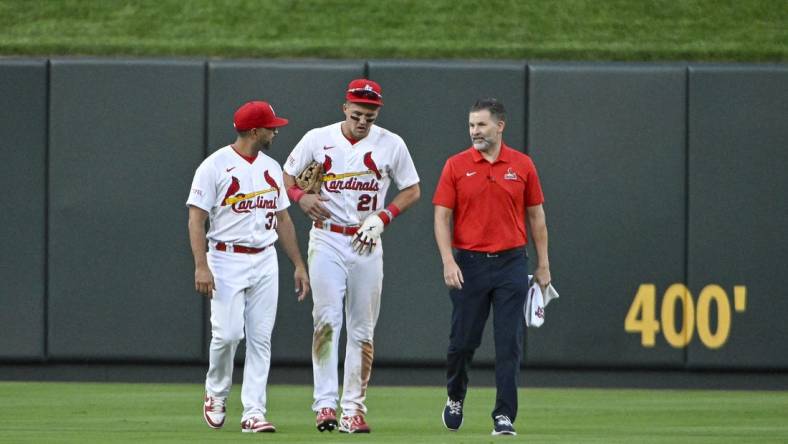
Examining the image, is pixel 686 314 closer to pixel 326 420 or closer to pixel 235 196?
pixel 326 420

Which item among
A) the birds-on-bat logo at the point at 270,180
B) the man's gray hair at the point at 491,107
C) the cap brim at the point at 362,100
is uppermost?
the cap brim at the point at 362,100

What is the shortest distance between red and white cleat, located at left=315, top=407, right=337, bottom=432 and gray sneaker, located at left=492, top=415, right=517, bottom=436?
89 centimetres

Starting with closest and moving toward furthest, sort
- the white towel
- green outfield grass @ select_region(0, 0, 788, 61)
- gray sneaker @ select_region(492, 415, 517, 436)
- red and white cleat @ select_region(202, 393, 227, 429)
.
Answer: gray sneaker @ select_region(492, 415, 517, 436)
the white towel
red and white cleat @ select_region(202, 393, 227, 429)
green outfield grass @ select_region(0, 0, 788, 61)

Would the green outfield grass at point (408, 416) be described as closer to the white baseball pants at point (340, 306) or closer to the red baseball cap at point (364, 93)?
the white baseball pants at point (340, 306)

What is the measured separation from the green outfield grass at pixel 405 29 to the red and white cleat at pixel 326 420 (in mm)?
5009

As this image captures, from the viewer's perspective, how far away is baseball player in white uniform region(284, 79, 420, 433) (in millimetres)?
7953

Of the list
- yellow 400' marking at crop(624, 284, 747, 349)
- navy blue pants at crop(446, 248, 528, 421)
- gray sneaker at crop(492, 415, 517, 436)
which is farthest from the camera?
yellow 400' marking at crop(624, 284, 747, 349)

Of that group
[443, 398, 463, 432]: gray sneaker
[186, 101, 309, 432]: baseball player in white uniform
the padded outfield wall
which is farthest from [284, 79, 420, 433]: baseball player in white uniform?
the padded outfield wall

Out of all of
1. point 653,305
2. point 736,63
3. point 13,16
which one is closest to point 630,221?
point 653,305

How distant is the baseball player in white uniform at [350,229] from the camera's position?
313 inches

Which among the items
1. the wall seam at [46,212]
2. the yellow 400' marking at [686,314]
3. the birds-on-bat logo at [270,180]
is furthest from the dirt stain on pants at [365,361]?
the wall seam at [46,212]

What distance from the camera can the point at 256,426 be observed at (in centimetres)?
762

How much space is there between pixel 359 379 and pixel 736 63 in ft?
17.1

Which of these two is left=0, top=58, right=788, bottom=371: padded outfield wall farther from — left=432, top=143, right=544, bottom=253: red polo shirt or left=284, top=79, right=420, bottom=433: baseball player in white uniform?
left=432, top=143, right=544, bottom=253: red polo shirt
